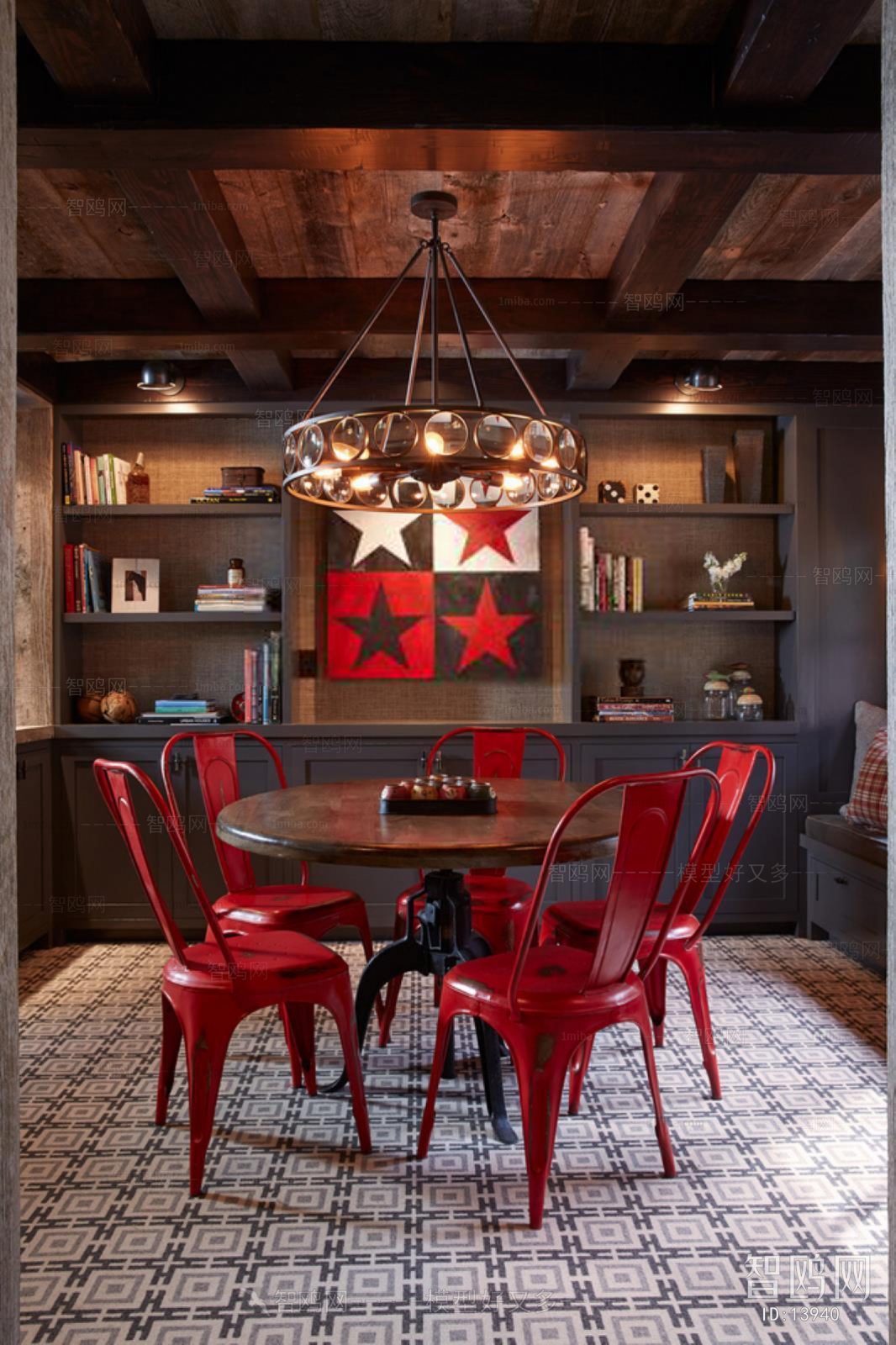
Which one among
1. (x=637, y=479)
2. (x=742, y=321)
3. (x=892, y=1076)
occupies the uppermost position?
(x=742, y=321)

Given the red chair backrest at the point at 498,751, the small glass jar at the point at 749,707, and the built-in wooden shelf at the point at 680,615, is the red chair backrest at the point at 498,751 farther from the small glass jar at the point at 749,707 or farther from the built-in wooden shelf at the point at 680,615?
the small glass jar at the point at 749,707

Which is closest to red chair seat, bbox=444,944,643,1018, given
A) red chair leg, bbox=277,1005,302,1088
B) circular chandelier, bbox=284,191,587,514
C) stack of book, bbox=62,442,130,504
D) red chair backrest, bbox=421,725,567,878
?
red chair leg, bbox=277,1005,302,1088

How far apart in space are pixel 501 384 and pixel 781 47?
2601mm

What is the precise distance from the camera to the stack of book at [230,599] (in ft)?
15.2

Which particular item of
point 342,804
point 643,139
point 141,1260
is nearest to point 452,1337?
point 141,1260

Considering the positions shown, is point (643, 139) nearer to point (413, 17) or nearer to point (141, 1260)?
point (413, 17)

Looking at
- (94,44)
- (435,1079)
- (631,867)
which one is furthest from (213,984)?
(94,44)

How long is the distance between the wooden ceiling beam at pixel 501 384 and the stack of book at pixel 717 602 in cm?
91

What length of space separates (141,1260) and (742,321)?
11.6 ft

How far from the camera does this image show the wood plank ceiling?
2.14 m

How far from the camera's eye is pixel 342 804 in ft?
9.75

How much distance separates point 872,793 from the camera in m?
4.13

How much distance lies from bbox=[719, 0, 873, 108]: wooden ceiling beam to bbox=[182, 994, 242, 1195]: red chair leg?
2.39 metres

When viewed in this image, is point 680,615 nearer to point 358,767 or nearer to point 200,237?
point 358,767
